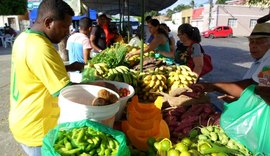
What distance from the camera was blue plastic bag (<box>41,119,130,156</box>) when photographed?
162 centimetres

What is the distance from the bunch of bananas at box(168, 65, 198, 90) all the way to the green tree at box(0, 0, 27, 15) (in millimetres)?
28518

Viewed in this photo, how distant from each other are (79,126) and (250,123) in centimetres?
132

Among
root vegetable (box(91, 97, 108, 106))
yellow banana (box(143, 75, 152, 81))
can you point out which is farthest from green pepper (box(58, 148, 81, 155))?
yellow banana (box(143, 75, 152, 81))

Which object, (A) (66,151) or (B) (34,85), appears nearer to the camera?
(A) (66,151)

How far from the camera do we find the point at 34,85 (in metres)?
1.83

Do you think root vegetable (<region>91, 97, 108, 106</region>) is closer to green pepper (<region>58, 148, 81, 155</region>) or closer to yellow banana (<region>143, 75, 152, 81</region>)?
green pepper (<region>58, 148, 81, 155</region>)

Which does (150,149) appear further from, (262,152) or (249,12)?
(249,12)

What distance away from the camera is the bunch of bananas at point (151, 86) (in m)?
3.59

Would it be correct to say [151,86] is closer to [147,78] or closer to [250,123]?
[147,78]

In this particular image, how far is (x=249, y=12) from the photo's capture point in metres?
41.3

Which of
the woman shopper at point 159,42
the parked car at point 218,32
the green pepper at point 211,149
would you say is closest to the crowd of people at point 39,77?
the green pepper at point 211,149

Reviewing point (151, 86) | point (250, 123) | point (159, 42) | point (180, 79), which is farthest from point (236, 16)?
point (250, 123)

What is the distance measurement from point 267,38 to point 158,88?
5.17 feet

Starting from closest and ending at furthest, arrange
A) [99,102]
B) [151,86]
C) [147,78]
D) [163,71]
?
[99,102] → [151,86] → [147,78] → [163,71]
